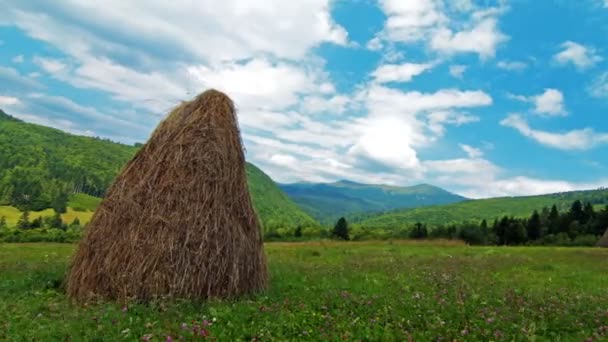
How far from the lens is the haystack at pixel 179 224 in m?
10.2

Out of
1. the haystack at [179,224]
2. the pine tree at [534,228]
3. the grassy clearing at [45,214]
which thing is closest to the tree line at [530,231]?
the pine tree at [534,228]

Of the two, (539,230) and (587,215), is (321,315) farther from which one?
(587,215)

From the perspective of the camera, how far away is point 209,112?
12.1 metres

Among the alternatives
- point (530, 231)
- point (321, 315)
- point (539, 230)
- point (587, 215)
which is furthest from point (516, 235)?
point (321, 315)

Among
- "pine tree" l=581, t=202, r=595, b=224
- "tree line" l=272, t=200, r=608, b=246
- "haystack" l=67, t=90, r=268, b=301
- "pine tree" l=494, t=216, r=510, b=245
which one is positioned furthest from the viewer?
"pine tree" l=581, t=202, r=595, b=224

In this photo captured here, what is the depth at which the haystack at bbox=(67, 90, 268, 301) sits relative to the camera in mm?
10234

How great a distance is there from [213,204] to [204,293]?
7.16ft

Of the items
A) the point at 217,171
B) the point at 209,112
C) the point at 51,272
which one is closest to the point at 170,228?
the point at 217,171

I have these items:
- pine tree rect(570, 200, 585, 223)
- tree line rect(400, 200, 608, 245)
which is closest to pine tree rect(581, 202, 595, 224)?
tree line rect(400, 200, 608, 245)

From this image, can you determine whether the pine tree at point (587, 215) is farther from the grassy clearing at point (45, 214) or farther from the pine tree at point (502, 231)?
the grassy clearing at point (45, 214)

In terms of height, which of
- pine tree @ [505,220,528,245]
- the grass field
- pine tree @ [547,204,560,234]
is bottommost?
the grass field

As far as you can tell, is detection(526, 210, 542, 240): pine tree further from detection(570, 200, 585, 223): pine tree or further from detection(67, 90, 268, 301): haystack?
detection(67, 90, 268, 301): haystack

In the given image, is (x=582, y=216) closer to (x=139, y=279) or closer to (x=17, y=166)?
(x=139, y=279)

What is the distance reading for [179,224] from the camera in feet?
34.5
